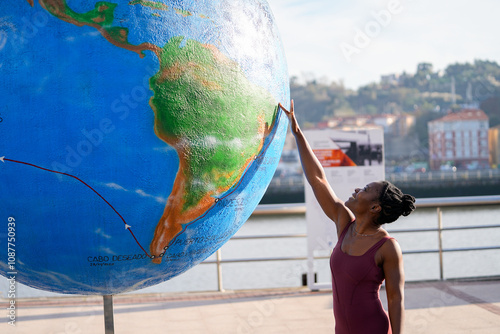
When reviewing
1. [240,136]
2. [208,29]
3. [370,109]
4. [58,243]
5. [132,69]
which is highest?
[370,109]

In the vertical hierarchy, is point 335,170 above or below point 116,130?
below

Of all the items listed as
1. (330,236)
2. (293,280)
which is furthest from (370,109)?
(330,236)

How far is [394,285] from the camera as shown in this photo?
2.80m

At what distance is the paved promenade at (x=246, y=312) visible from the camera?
5.76m

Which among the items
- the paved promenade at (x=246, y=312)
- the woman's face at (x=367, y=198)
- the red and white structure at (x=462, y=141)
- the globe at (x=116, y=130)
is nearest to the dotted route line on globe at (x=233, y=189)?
the globe at (x=116, y=130)

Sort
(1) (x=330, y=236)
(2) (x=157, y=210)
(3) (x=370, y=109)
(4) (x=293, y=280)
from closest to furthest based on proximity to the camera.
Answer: (2) (x=157, y=210) → (1) (x=330, y=236) → (4) (x=293, y=280) → (3) (x=370, y=109)

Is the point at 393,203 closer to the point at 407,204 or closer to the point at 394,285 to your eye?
the point at 407,204

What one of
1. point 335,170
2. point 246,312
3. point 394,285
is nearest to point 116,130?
point 394,285

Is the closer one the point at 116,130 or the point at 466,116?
the point at 116,130

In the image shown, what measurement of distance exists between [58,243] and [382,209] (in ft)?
4.82

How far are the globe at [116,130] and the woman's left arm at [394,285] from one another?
31.1 inches

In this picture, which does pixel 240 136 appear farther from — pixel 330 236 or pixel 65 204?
pixel 330 236

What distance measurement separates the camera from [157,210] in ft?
8.66

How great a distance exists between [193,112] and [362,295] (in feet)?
3.80
